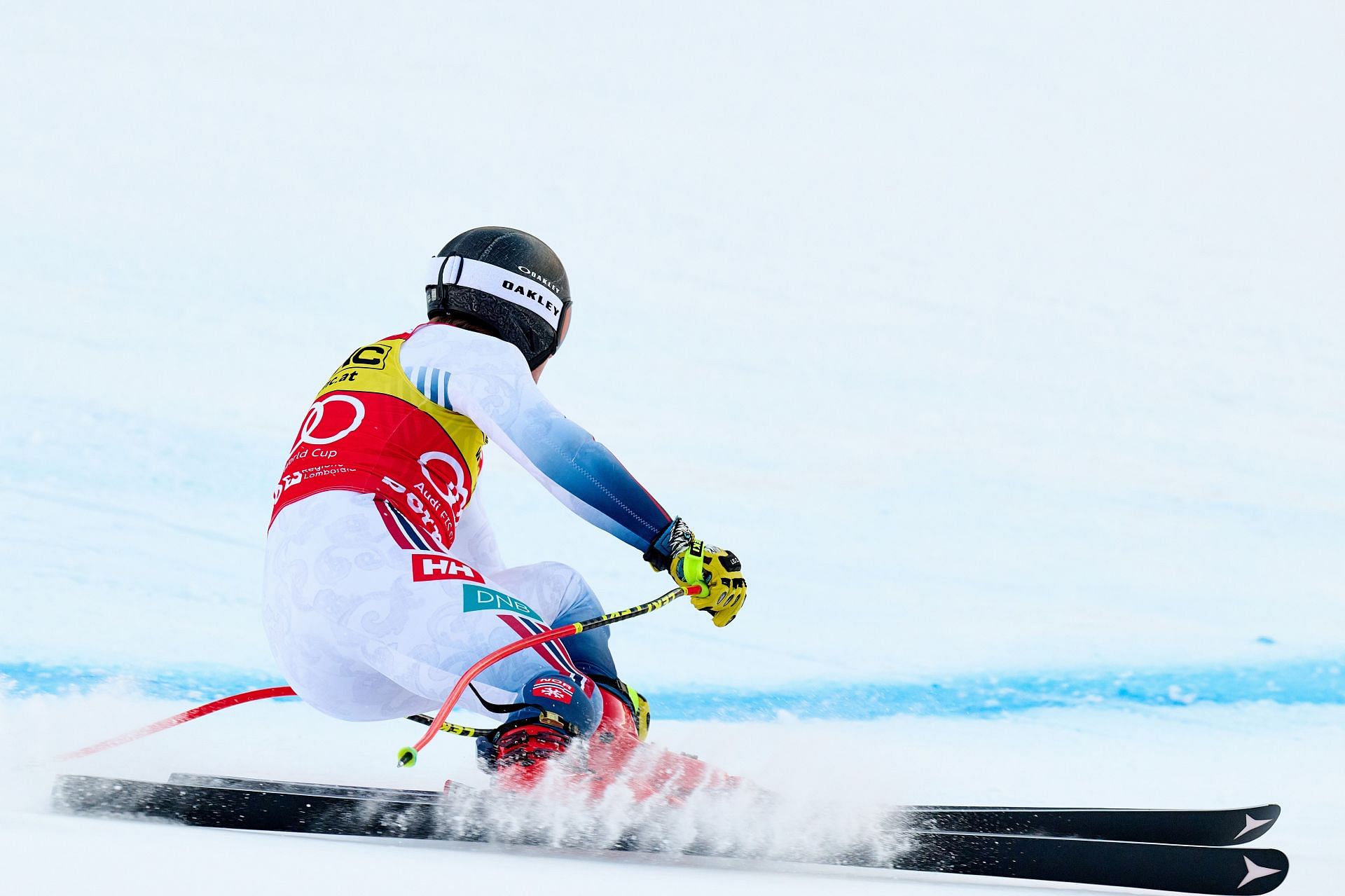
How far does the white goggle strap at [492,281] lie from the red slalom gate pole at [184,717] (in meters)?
0.87

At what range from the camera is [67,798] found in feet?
6.63

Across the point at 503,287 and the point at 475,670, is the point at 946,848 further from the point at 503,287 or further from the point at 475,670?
the point at 503,287

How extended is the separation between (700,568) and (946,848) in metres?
0.62

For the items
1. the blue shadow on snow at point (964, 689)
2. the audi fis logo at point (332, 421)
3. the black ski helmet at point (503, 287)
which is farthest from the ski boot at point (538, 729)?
the blue shadow on snow at point (964, 689)

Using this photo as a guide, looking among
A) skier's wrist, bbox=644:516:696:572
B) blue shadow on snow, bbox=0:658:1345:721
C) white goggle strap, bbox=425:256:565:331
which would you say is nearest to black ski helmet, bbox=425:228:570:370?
white goggle strap, bbox=425:256:565:331

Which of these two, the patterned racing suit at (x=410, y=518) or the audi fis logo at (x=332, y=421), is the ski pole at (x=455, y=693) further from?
the audi fis logo at (x=332, y=421)

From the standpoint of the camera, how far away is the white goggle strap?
7.38 ft

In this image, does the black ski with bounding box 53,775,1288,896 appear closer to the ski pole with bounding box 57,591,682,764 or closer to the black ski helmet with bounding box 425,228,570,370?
the ski pole with bounding box 57,591,682,764

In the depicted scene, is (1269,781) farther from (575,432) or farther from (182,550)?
(182,550)

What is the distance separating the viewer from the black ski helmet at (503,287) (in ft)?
7.39

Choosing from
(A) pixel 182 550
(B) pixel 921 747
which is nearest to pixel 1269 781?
(B) pixel 921 747

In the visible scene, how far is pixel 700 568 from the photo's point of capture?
1.98 metres

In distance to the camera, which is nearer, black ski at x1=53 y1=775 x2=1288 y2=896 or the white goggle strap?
black ski at x1=53 y1=775 x2=1288 y2=896

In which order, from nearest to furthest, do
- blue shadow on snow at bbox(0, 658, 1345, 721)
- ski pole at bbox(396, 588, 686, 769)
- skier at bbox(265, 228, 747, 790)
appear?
1. ski pole at bbox(396, 588, 686, 769)
2. skier at bbox(265, 228, 747, 790)
3. blue shadow on snow at bbox(0, 658, 1345, 721)
